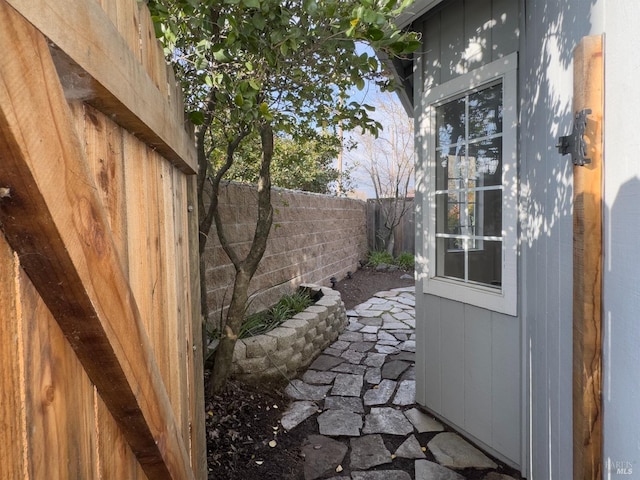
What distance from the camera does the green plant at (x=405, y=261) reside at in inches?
359

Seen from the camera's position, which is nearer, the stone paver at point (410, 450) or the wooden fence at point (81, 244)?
the wooden fence at point (81, 244)

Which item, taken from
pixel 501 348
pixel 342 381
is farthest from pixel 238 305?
pixel 501 348

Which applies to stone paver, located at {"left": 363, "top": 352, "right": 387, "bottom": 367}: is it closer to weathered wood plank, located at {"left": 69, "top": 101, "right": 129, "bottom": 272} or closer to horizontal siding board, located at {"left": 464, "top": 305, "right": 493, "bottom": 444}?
horizontal siding board, located at {"left": 464, "top": 305, "right": 493, "bottom": 444}

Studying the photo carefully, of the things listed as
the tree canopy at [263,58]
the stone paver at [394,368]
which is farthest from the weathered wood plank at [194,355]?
the stone paver at [394,368]

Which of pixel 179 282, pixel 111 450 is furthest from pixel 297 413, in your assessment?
pixel 111 450

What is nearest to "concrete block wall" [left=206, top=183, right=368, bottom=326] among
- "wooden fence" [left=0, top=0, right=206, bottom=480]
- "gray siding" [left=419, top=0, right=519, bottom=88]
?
"gray siding" [left=419, top=0, right=519, bottom=88]

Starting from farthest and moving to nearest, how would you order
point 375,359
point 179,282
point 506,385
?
point 375,359 < point 506,385 < point 179,282

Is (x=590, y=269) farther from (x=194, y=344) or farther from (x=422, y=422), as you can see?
(x=422, y=422)

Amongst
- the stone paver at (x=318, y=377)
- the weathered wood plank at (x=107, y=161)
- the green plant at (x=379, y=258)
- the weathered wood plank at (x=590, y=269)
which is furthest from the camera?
the green plant at (x=379, y=258)

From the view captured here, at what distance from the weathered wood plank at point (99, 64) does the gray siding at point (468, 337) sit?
219 cm

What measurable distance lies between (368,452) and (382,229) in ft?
26.6

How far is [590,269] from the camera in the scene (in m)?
1.16

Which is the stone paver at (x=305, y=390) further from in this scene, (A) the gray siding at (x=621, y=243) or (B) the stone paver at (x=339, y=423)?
(A) the gray siding at (x=621, y=243)

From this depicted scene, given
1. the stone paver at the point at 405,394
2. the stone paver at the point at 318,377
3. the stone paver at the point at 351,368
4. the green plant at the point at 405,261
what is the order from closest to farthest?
the stone paver at the point at 405,394
the stone paver at the point at 318,377
the stone paver at the point at 351,368
the green plant at the point at 405,261
